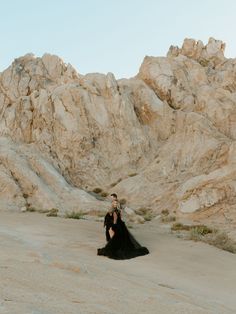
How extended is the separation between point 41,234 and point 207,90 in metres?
22.6

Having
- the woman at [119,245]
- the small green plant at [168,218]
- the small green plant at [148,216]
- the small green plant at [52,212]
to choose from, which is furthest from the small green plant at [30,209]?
the woman at [119,245]

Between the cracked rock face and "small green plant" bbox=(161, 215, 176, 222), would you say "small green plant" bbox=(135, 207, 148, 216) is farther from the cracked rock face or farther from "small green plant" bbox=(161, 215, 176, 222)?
"small green plant" bbox=(161, 215, 176, 222)

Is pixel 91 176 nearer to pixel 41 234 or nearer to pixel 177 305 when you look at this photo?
pixel 41 234

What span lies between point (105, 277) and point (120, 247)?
415 cm

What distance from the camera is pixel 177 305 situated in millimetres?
7453

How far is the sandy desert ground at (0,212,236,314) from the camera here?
250 inches

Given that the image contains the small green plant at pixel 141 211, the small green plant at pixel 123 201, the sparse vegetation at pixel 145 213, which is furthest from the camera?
the small green plant at pixel 123 201

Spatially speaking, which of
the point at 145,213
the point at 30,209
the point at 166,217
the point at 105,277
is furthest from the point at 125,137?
the point at 105,277

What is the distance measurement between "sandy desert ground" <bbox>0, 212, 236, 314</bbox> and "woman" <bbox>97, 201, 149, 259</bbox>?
384mm

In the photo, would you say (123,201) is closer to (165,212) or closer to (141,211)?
(141,211)

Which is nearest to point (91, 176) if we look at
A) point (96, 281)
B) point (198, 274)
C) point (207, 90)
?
point (207, 90)

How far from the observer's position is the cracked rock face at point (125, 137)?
25938mm

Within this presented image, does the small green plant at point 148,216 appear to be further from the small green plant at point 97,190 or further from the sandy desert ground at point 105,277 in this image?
the sandy desert ground at point 105,277

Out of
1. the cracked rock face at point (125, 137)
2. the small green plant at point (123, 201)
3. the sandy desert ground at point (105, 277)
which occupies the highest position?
the cracked rock face at point (125, 137)
